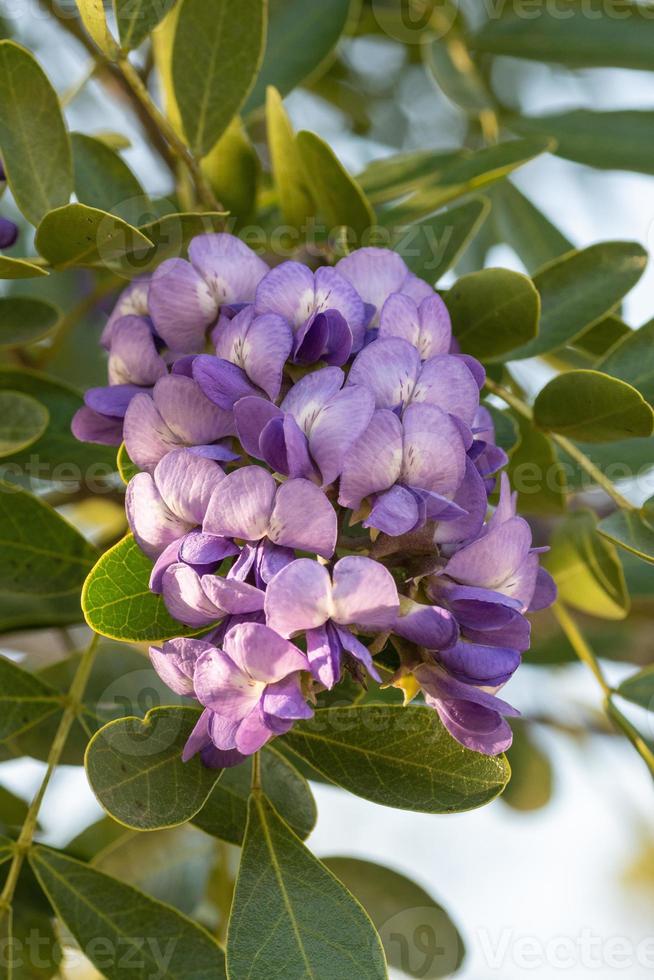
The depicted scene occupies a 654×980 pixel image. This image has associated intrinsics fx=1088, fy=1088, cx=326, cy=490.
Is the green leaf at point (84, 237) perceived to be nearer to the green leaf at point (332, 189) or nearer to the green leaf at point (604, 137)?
the green leaf at point (332, 189)

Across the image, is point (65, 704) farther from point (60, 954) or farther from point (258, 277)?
point (258, 277)

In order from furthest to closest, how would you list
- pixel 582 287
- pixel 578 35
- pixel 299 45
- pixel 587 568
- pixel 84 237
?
pixel 578 35, pixel 299 45, pixel 587 568, pixel 582 287, pixel 84 237

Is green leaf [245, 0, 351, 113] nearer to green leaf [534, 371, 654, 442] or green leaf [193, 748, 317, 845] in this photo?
green leaf [534, 371, 654, 442]

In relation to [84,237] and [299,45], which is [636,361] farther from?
[299,45]

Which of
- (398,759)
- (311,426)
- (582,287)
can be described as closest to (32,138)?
(311,426)

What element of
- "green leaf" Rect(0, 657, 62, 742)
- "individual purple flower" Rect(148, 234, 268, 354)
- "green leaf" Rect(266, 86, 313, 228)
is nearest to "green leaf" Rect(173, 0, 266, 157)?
"green leaf" Rect(266, 86, 313, 228)

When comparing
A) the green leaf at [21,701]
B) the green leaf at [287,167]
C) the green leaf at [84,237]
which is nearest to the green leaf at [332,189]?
the green leaf at [287,167]
